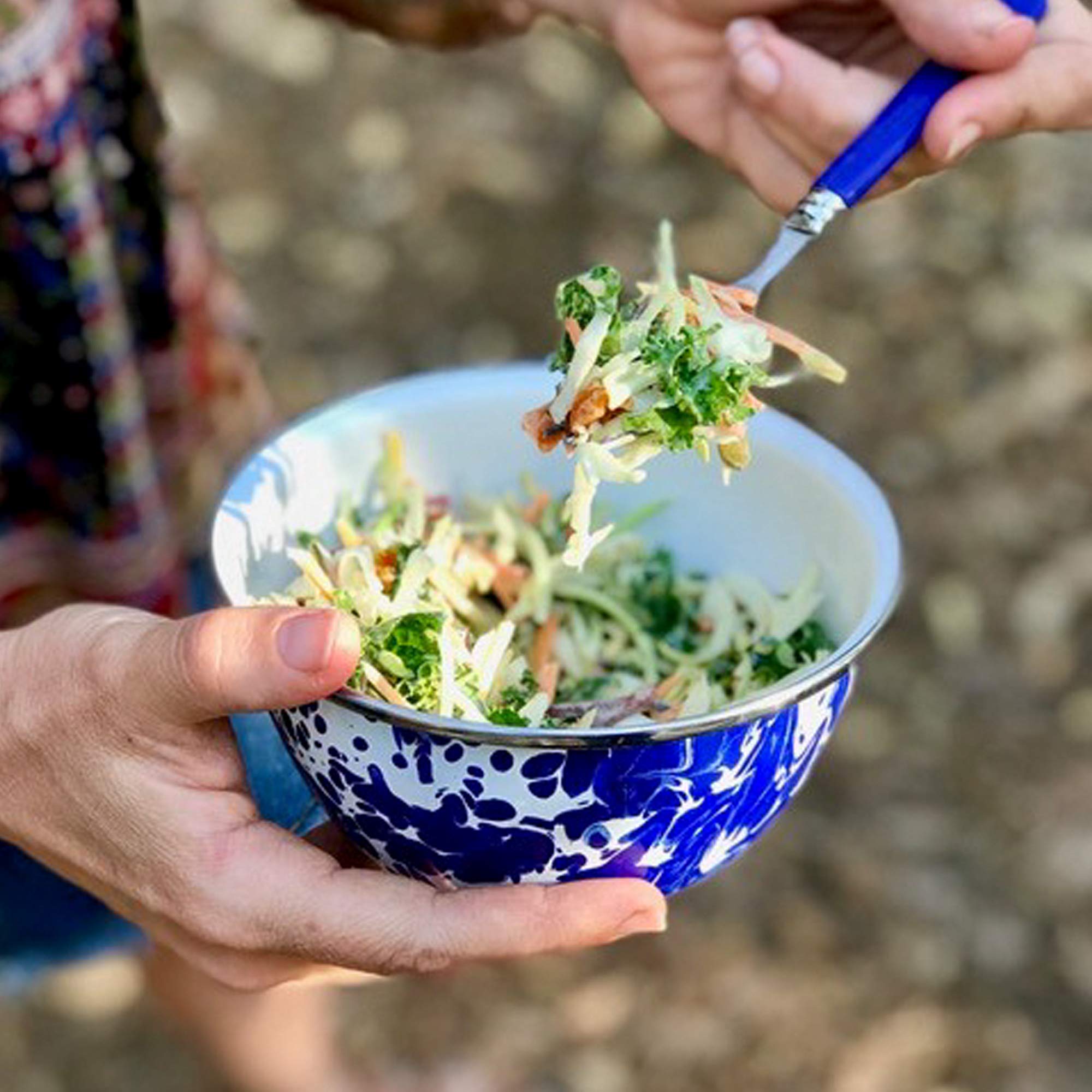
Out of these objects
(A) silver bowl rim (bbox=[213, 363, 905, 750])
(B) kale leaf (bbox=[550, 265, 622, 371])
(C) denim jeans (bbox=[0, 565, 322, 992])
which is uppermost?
(B) kale leaf (bbox=[550, 265, 622, 371])

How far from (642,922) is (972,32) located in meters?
0.73

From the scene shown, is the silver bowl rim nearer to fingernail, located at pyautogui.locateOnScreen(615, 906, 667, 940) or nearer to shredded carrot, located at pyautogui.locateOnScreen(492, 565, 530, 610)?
fingernail, located at pyautogui.locateOnScreen(615, 906, 667, 940)

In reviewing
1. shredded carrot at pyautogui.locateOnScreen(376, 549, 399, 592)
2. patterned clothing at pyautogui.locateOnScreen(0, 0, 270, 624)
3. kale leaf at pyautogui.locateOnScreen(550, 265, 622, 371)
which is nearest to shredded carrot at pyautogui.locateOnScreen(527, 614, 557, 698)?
shredded carrot at pyautogui.locateOnScreen(376, 549, 399, 592)

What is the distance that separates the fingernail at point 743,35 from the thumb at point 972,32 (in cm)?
16

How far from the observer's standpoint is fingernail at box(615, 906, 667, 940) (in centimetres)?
131

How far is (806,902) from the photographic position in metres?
2.72

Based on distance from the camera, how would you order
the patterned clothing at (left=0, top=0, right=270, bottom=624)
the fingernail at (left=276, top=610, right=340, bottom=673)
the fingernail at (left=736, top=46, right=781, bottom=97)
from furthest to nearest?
the patterned clothing at (left=0, top=0, right=270, bottom=624), the fingernail at (left=736, top=46, right=781, bottom=97), the fingernail at (left=276, top=610, right=340, bottom=673)

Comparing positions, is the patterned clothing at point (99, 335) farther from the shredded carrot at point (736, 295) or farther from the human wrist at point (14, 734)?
the shredded carrot at point (736, 295)

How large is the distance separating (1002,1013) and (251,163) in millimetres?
2277

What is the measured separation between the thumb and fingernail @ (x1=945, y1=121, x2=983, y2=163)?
0.15 feet

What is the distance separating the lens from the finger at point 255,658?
1175mm

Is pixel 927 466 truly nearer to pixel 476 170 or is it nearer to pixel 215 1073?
pixel 476 170

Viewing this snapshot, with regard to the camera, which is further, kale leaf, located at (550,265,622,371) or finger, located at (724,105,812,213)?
finger, located at (724,105,812,213)

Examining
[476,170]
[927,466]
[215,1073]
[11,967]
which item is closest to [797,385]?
[927,466]
